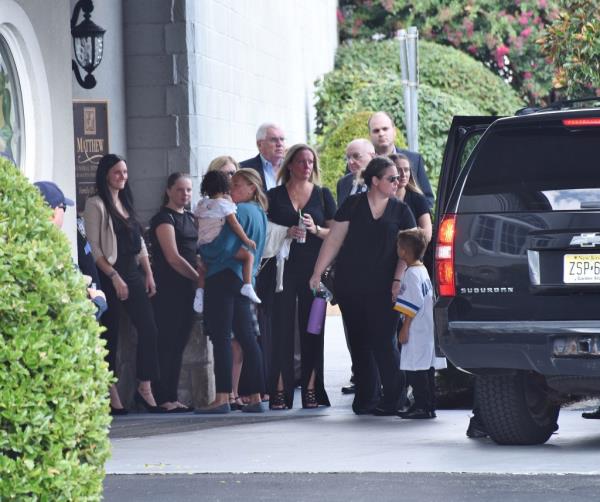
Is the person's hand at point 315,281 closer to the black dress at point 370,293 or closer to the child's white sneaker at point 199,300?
the black dress at point 370,293

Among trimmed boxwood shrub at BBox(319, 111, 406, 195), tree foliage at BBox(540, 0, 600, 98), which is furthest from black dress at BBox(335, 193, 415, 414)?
trimmed boxwood shrub at BBox(319, 111, 406, 195)

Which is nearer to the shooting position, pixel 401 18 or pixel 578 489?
pixel 578 489

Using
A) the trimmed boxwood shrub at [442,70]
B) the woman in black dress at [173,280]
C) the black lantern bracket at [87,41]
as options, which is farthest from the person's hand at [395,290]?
the trimmed boxwood shrub at [442,70]

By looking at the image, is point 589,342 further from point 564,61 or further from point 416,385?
point 564,61

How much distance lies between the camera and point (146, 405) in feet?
41.5

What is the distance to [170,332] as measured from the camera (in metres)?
12.8

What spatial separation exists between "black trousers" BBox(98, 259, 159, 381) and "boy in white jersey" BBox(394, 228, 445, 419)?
196 centimetres

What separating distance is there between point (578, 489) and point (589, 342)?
3.99 ft

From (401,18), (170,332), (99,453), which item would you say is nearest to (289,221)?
(170,332)

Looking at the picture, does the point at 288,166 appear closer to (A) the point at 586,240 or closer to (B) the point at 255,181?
(B) the point at 255,181

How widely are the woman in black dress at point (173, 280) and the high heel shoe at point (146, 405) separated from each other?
0.27ft

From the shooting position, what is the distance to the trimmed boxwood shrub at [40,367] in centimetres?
565

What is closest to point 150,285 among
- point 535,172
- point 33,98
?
point 33,98

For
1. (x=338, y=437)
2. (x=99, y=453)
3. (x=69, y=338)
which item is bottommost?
(x=338, y=437)
